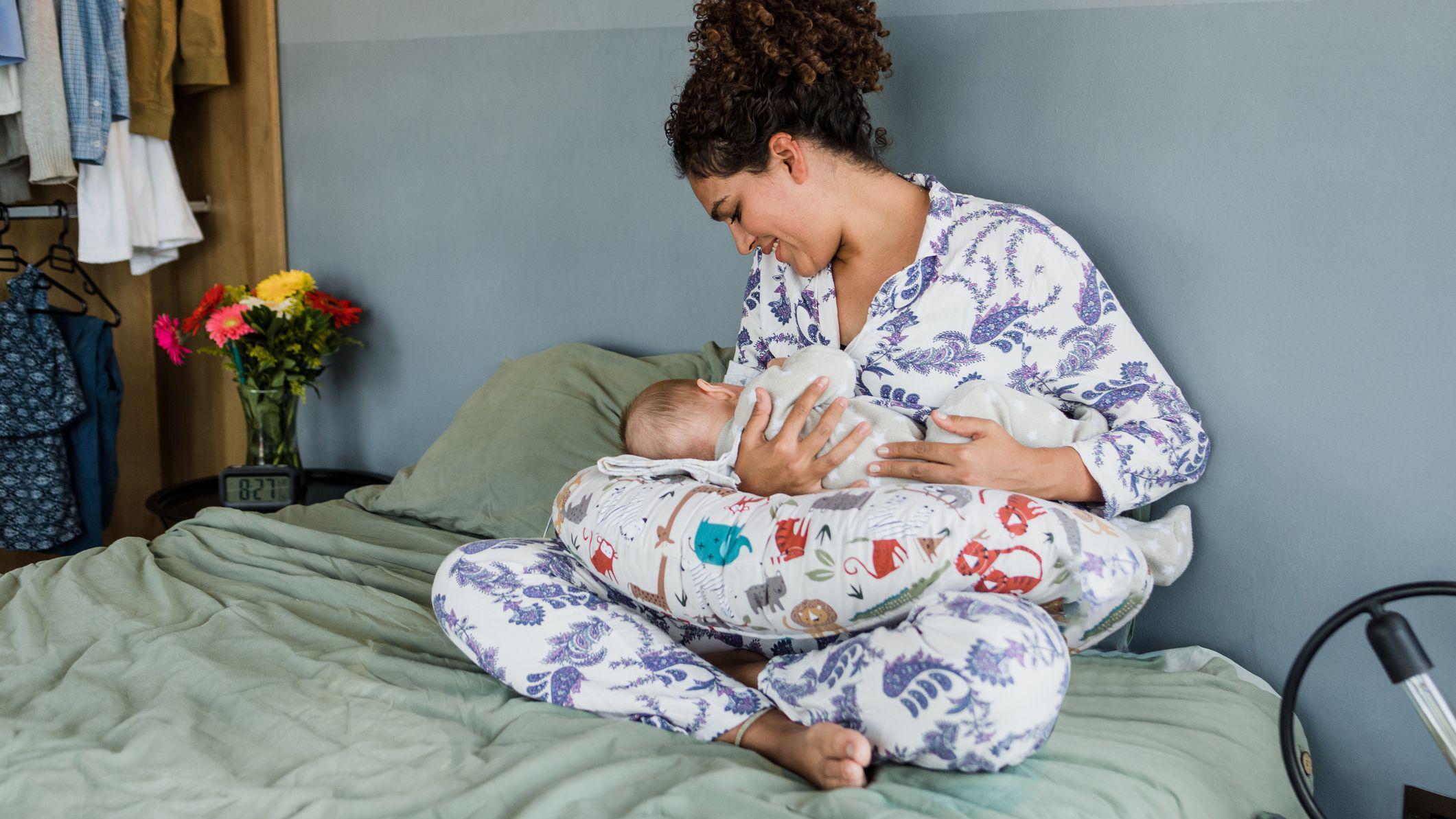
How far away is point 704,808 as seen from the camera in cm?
87

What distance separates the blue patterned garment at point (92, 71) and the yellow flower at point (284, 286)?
21.0 inches

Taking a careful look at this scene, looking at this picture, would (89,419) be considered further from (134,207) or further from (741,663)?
(741,663)

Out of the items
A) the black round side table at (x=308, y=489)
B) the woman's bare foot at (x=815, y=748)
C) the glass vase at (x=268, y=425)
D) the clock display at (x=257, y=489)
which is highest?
the woman's bare foot at (x=815, y=748)

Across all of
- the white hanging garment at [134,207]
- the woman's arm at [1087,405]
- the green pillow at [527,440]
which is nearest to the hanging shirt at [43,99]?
the white hanging garment at [134,207]

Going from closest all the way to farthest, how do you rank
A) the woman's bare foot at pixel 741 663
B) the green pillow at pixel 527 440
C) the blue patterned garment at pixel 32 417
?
the woman's bare foot at pixel 741 663 → the green pillow at pixel 527 440 → the blue patterned garment at pixel 32 417

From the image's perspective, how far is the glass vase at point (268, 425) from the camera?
236 centimetres

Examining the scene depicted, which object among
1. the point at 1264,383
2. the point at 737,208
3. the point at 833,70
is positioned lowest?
the point at 1264,383

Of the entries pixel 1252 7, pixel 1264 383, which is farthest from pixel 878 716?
pixel 1252 7

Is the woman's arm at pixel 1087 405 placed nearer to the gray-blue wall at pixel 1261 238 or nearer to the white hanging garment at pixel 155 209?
the gray-blue wall at pixel 1261 238

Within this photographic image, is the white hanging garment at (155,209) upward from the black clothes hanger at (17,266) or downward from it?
upward

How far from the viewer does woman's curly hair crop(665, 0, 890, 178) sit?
1329 millimetres

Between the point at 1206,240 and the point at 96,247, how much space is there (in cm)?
255

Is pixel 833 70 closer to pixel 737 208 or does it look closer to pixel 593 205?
pixel 737 208

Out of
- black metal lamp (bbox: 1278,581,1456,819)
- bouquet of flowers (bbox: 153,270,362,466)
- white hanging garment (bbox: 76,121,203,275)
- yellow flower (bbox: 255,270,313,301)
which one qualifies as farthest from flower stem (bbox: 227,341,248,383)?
black metal lamp (bbox: 1278,581,1456,819)
